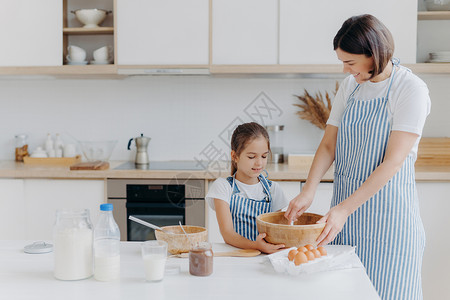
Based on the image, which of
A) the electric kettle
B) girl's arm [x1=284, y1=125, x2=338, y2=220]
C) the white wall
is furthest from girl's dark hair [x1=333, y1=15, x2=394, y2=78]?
the electric kettle

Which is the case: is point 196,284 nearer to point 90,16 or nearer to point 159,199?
point 159,199

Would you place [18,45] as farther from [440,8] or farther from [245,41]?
[440,8]

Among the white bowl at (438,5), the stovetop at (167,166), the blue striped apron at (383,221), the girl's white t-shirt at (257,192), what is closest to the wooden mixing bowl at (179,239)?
the girl's white t-shirt at (257,192)

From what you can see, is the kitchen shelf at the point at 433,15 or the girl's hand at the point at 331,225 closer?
the girl's hand at the point at 331,225

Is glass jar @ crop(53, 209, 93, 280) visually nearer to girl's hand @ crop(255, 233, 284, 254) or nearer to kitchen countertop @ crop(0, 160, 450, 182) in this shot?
girl's hand @ crop(255, 233, 284, 254)

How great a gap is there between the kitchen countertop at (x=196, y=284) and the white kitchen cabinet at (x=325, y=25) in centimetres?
192

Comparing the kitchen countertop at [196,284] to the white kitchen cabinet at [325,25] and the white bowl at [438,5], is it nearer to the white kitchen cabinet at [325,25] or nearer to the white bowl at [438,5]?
the white kitchen cabinet at [325,25]

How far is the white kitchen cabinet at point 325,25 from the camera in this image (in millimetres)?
3068

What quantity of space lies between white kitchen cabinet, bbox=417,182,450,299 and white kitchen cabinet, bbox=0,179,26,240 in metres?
2.42

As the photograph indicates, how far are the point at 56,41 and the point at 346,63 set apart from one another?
2.19 m

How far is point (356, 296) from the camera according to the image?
1233 mm

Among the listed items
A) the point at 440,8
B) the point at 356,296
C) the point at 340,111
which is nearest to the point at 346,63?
the point at 340,111

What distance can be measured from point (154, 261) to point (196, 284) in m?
0.13

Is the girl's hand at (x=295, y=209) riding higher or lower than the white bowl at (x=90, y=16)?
lower
